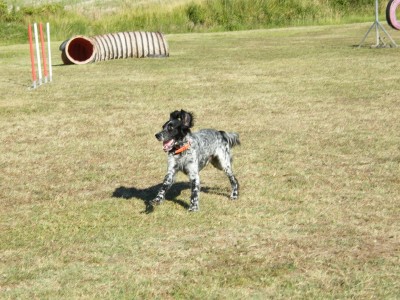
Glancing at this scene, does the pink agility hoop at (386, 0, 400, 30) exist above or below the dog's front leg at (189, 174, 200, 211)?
above

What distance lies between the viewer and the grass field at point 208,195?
22.7ft

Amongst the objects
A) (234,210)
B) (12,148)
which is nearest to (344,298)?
(234,210)

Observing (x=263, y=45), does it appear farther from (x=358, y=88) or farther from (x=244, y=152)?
(x=244, y=152)

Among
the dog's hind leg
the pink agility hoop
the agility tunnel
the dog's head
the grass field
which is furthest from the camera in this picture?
the pink agility hoop

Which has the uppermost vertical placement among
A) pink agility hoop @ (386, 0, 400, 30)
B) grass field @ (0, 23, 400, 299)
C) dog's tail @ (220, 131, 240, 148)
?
pink agility hoop @ (386, 0, 400, 30)

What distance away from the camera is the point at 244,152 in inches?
479

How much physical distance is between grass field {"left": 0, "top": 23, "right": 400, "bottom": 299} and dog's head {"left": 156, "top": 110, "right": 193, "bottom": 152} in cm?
76

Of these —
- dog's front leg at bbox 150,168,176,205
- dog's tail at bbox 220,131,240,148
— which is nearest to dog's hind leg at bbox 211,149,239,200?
dog's tail at bbox 220,131,240,148

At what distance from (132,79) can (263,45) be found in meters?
10.4

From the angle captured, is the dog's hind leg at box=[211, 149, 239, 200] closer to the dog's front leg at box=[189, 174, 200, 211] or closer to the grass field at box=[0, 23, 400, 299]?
the grass field at box=[0, 23, 400, 299]

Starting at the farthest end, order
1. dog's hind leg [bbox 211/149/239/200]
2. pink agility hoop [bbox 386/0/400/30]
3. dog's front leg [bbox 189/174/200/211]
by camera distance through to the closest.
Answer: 1. pink agility hoop [bbox 386/0/400/30]
2. dog's hind leg [bbox 211/149/239/200]
3. dog's front leg [bbox 189/174/200/211]

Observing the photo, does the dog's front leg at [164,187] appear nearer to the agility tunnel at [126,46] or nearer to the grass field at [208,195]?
the grass field at [208,195]

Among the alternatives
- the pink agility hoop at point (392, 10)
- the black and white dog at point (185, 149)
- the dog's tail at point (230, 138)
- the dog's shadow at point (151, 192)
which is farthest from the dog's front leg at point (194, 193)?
the pink agility hoop at point (392, 10)

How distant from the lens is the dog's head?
28.6 feet
